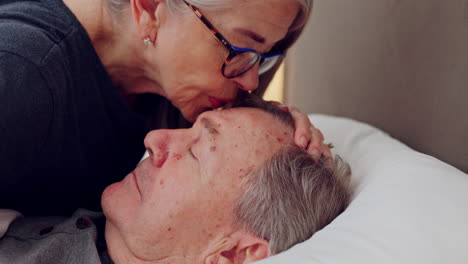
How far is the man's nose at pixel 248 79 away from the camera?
1233mm

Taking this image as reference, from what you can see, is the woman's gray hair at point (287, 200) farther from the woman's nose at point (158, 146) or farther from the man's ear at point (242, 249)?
the woman's nose at point (158, 146)

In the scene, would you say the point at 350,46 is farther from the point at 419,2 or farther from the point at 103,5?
the point at 103,5

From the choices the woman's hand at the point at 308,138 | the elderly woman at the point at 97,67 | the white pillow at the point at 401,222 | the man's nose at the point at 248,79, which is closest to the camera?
the white pillow at the point at 401,222

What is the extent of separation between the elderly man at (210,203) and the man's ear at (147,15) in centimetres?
23

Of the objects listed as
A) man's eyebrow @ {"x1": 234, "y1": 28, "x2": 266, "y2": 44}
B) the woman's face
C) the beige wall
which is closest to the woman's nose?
the woman's face

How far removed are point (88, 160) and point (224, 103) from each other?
0.41m

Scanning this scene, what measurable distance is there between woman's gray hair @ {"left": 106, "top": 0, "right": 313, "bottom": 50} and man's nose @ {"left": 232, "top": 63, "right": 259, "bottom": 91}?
0.37 ft

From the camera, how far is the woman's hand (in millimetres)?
1129

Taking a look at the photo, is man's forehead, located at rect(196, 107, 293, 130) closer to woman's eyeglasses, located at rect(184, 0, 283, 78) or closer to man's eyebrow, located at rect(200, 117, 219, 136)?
man's eyebrow, located at rect(200, 117, 219, 136)

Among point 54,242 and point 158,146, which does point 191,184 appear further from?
point 54,242

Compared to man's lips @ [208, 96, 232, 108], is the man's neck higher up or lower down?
lower down

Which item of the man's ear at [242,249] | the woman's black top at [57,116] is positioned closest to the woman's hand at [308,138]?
the man's ear at [242,249]

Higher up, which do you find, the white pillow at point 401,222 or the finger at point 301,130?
the finger at point 301,130

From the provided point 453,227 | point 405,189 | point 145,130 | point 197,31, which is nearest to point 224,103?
point 197,31
